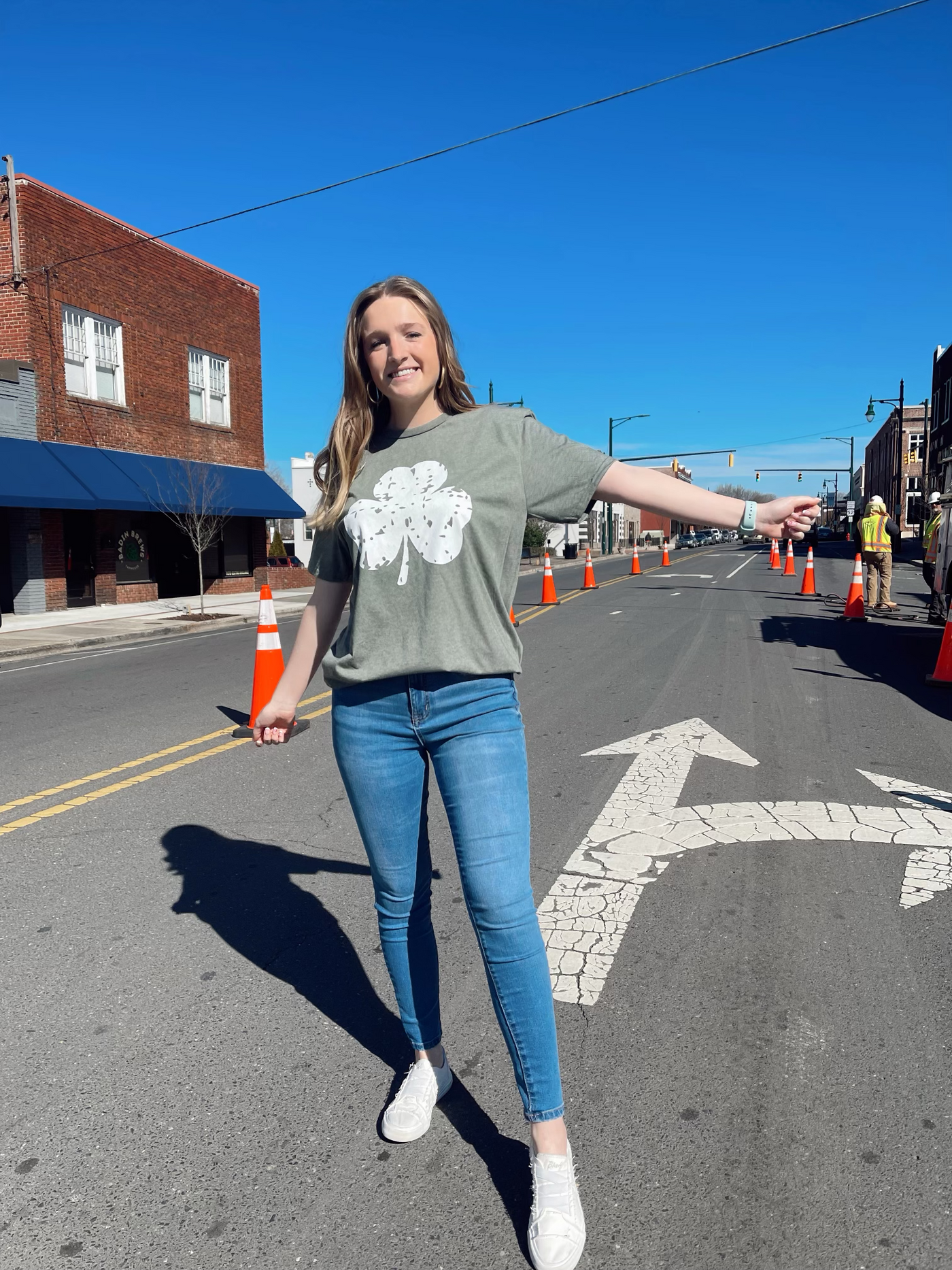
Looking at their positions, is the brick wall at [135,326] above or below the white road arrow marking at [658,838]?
above

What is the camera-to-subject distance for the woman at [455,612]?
2.10 meters

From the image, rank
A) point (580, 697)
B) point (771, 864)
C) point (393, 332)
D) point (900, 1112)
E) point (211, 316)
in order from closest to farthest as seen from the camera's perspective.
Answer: point (393, 332) → point (900, 1112) → point (771, 864) → point (580, 697) → point (211, 316)

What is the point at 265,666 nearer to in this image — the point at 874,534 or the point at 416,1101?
the point at 416,1101

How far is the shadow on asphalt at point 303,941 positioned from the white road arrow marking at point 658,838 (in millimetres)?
627

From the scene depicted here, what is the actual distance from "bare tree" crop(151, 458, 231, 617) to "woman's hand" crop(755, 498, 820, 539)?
17752mm

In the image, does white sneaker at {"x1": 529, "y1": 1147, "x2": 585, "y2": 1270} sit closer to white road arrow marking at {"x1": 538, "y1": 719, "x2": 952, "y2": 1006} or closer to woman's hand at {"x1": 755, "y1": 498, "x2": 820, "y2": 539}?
white road arrow marking at {"x1": 538, "y1": 719, "x2": 952, "y2": 1006}

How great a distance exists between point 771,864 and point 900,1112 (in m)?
1.83

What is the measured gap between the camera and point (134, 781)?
585 cm

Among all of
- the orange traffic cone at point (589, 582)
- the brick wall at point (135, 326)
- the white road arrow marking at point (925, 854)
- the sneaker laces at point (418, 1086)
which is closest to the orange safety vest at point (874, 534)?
the orange traffic cone at point (589, 582)

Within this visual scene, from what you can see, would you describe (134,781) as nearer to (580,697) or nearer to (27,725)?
(27,725)

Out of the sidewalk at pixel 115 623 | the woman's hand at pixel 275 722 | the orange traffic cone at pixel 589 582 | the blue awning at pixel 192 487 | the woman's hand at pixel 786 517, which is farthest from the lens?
the orange traffic cone at pixel 589 582

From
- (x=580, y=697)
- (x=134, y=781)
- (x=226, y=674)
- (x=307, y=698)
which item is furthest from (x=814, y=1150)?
(x=226, y=674)

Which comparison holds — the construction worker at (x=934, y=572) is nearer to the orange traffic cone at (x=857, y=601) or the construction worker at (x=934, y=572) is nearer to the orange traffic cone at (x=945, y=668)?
the orange traffic cone at (x=857, y=601)

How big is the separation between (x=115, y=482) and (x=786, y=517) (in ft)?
63.4
